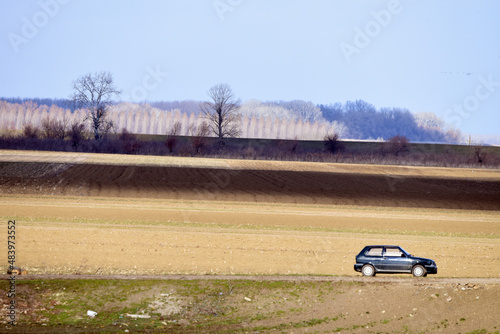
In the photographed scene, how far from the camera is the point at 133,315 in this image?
47.2 feet

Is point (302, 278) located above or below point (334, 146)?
below

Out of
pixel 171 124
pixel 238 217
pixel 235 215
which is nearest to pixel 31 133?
pixel 235 215

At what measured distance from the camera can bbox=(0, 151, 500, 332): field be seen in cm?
2019

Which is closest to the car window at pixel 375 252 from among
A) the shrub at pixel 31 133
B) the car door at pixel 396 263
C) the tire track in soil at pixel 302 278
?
the car door at pixel 396 263

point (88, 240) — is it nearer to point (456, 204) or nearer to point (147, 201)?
point (147, 201)


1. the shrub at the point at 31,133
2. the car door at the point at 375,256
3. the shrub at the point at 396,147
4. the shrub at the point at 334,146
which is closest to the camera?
the car door at the point at 375,256

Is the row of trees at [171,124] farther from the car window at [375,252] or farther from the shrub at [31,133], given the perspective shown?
the car window at [375,252]

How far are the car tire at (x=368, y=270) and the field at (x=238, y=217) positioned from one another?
40cm

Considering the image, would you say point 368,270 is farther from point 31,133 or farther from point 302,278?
point 31,133

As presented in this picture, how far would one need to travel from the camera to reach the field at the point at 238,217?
66.2ft

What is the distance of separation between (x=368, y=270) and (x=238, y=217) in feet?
50.0

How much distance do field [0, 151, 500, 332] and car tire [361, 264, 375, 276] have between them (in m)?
0.40

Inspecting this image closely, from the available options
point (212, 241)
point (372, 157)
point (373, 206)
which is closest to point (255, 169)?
point (373, 206)

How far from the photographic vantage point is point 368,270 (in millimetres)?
17172
